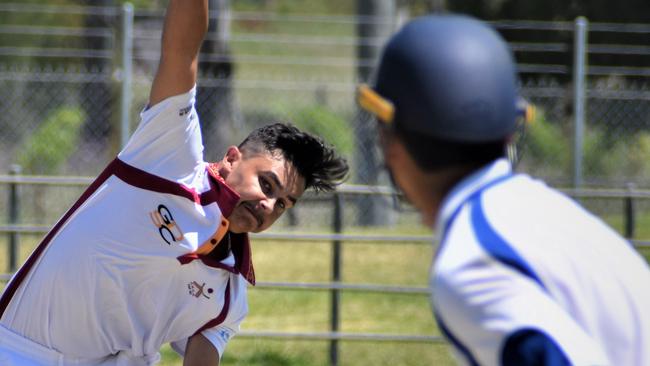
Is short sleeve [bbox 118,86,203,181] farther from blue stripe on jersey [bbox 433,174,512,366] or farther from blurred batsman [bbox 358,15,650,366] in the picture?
blue stripe on jersey [bbox 433,174,512,366]

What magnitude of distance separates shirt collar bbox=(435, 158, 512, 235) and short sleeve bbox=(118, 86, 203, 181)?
1362 millimetres

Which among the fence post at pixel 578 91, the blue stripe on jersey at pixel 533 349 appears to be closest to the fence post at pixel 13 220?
the fence post at pixel 578 91

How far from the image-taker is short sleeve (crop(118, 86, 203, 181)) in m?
3.04

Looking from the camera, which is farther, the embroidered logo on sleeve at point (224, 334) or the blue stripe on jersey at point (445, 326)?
the embroidered logo on sleeve at point (224, 334)

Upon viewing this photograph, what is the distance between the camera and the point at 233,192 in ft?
10.8

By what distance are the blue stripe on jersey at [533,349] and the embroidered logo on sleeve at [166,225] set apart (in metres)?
1.64

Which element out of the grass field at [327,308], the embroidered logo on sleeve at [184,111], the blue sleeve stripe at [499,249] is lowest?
the grass field at [327,308]

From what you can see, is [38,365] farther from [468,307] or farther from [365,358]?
[365,358]

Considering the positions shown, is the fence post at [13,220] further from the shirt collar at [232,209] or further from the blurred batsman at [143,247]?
the blurred batsman at [143,247]

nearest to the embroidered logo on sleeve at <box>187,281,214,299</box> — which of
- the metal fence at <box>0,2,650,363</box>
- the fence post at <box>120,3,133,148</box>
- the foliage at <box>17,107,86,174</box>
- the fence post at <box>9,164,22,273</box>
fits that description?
the fence post at <box>9,164,22,273</box>

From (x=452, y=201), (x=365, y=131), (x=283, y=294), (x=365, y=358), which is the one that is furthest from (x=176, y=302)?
(x=365, y=131)

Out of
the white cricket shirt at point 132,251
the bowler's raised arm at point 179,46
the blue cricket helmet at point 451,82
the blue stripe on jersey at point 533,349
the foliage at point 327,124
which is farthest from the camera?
the foliage at point 327,124

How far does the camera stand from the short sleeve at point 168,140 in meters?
3.04

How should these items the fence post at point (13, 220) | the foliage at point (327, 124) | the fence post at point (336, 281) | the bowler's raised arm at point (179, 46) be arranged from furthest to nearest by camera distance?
the foliage at point (327, 124), the fence post at point (13, 220), the fence post at point (336, 281), the bowler's raised arm at point (179, 46)
